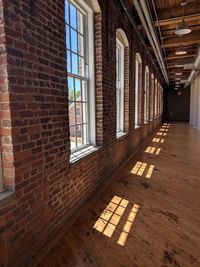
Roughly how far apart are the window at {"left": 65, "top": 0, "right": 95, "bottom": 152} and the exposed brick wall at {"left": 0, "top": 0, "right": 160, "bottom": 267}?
47 centimetres

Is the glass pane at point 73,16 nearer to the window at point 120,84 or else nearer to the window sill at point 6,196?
the window at point 120,84

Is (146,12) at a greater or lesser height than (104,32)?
greater

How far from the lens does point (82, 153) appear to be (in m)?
2.67

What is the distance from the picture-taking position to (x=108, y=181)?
342cm

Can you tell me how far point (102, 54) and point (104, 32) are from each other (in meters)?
0.39

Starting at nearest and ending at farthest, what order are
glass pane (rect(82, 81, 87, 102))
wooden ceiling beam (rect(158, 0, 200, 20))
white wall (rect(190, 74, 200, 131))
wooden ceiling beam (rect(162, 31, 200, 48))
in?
glass pane (rect(82, 81, 87, 102)) < wooden ceiling beam (rect(158, 0, 200, 20)) < wooden ceiling beam (rect(162, 31, 200, 48)) < white wall (rect(190, 74, 200, 131))

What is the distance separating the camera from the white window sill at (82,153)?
2.43 meters

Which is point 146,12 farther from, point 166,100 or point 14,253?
point 166,100

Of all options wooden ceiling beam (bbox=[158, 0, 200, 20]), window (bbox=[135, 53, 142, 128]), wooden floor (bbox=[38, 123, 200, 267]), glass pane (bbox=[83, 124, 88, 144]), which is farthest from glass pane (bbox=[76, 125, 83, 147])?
wooden ceiling beam (bbox=[158, 0, 200, 20])

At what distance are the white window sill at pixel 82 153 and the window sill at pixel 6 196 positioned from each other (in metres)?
0.96

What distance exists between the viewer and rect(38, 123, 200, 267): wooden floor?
1697 mm

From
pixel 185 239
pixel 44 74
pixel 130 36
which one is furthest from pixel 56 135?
pixel 130 36

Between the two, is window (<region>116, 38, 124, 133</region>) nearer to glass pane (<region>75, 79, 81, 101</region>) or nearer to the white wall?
glass pane (<region>75, 79, 81, 101</region>)

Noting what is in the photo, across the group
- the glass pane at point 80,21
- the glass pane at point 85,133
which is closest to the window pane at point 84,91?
the glass pane at point 85,133
